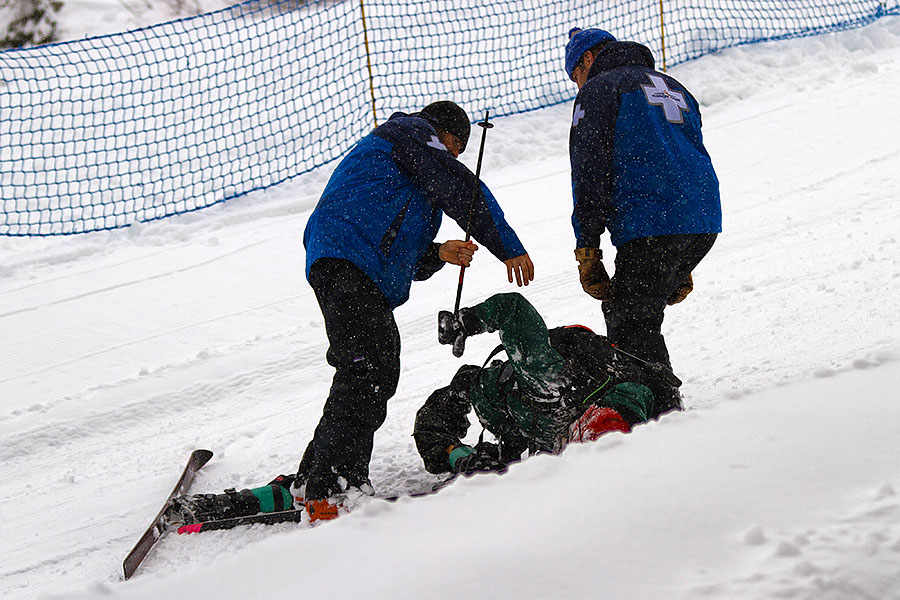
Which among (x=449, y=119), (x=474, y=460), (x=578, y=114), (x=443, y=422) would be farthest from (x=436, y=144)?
(x=474, y=460)

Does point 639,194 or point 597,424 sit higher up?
point 639,194

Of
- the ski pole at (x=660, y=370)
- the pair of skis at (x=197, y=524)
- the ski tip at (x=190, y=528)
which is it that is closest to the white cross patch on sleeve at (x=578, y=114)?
the ski pole at (x=660, y=370)

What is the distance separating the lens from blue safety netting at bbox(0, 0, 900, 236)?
8.11 metres

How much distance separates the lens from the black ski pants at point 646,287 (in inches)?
130

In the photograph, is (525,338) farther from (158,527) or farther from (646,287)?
(158,527)

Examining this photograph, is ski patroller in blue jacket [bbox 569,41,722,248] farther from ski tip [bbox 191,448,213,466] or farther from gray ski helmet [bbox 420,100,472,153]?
ski tip [bbox 191,448,213,466]

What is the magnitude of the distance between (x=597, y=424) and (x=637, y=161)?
1.17 m

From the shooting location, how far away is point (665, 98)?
3363 millimetres

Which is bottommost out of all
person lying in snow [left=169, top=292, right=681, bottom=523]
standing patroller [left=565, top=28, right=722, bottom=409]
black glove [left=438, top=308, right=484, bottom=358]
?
person lying in snow [left=169, top=292, right=681, bottom=523]

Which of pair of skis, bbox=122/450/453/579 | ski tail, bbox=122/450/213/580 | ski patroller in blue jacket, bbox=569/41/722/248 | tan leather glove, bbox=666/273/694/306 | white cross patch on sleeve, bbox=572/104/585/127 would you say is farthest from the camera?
tan leather glove, bbox=666/273/694/306

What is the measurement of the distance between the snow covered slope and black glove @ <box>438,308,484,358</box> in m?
0.67

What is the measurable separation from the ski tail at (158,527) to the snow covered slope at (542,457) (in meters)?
0.05

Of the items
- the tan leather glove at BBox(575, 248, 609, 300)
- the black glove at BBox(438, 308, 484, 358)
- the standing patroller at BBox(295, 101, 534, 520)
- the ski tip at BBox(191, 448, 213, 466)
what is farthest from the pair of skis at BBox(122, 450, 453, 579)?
the tan leather glove at BBox(575, 248, 609, 300)

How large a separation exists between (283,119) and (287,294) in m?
3.88
